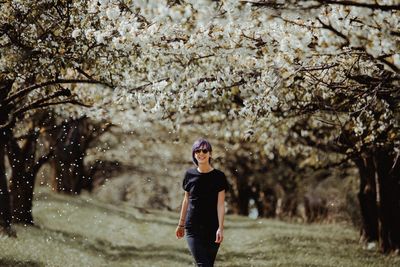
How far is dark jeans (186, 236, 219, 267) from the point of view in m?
9.48

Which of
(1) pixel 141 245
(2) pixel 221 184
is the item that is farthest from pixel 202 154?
(1) pixel 141 245

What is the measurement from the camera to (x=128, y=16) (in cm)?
1188

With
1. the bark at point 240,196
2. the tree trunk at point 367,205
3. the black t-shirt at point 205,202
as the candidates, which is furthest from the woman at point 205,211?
the bark at point 240,196

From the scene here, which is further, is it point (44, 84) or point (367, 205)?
point (367, 205)

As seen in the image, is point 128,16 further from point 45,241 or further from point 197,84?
point 45,241

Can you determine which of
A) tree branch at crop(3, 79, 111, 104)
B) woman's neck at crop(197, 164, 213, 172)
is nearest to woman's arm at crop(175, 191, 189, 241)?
woman's neck at crop(197, 164, 213, 172)

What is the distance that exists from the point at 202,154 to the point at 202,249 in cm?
139

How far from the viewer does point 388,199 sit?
20.0 metres

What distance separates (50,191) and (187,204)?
29.7 meters

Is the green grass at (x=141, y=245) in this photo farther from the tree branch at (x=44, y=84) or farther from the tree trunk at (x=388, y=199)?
the tree branch at (x=44, y=84)

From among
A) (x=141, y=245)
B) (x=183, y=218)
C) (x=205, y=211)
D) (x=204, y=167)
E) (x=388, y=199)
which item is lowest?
(x=141, y=245)

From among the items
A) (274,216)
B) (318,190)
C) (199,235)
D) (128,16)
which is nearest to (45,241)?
(128,16)

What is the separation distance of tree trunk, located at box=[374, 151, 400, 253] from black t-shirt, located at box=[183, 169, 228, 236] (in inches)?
449

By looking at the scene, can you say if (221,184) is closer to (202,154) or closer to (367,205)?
(202,154)
